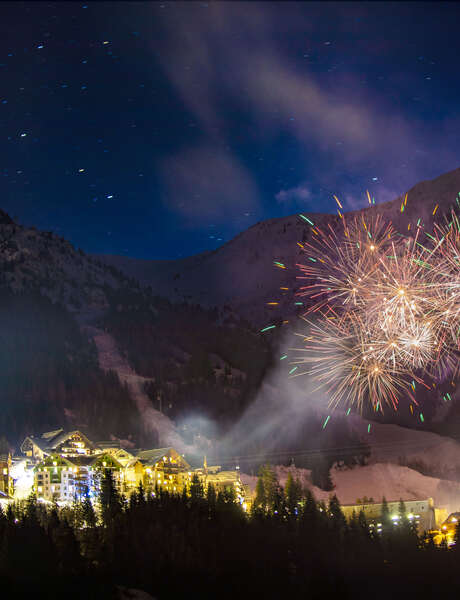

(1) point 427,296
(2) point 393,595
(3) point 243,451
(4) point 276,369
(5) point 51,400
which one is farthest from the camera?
(4) point 276,369

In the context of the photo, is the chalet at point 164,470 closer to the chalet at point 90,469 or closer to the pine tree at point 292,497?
the chalet at point 90,469

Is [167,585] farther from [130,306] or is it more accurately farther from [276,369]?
[130,306]

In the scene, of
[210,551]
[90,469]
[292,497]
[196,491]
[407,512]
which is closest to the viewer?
[210,551]

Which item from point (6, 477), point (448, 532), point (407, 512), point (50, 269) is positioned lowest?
point (448, 532)

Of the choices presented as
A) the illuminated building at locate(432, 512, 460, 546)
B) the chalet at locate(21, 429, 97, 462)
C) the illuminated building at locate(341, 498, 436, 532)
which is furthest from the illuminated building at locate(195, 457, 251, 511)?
the illuminated building at locate(432, 512, 460, 546)

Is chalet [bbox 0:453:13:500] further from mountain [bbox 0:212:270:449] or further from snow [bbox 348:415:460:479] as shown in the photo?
snow [bbox 348:415:460:479]

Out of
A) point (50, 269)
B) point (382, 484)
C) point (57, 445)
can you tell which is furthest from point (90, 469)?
point (50, 269)

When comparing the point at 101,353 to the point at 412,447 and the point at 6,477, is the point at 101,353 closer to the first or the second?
the point at 412,447

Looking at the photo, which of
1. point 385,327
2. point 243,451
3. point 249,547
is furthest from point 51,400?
point 385,327

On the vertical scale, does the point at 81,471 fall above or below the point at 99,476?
above
